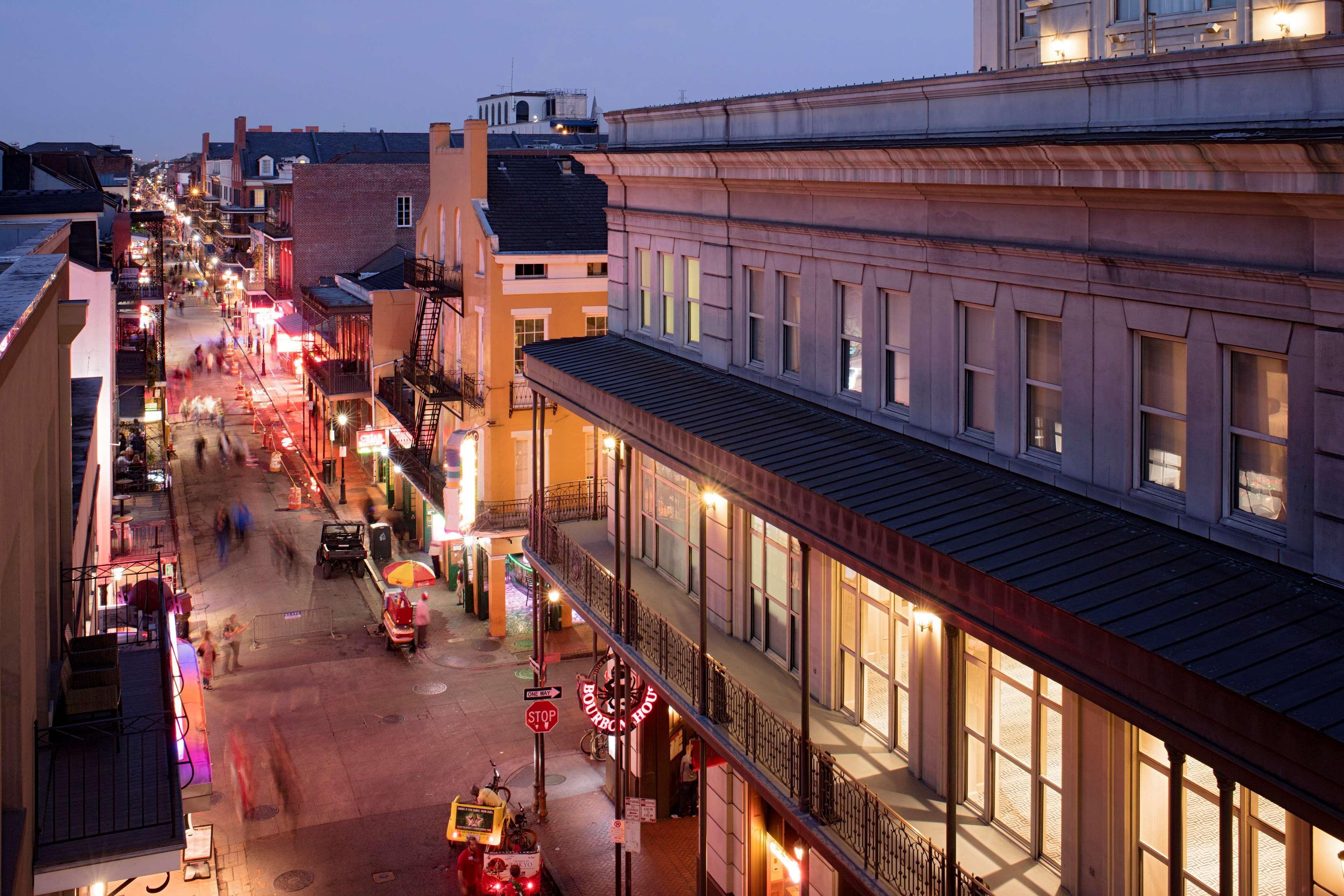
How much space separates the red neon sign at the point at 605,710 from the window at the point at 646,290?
6.41 m

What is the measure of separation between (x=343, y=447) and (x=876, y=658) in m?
38.0

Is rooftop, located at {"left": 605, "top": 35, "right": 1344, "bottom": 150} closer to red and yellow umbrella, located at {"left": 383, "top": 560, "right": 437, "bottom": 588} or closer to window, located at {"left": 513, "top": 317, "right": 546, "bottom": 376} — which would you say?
window, located at {"left": 513, "top": 317, "right": 546, "bottom": 376}

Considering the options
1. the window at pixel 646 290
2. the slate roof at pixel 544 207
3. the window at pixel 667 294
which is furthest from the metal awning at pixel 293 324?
the window at pixel 667 294

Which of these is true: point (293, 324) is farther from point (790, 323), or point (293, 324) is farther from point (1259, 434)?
point (1259, 434)

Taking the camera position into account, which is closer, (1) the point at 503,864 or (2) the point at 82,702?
(2) the point at 82,702

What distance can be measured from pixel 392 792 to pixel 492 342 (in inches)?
493

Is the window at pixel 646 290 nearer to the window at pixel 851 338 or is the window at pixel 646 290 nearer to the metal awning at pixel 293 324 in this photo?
the window at pixel 851 338

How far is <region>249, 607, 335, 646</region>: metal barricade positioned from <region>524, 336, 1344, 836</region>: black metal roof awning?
67.5 ft

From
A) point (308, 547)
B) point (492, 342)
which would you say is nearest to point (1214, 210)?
point (492, 342)

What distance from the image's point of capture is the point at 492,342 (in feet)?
109

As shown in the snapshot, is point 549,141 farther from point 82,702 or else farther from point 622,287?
point 82,702

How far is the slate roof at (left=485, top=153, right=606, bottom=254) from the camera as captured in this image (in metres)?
33.6

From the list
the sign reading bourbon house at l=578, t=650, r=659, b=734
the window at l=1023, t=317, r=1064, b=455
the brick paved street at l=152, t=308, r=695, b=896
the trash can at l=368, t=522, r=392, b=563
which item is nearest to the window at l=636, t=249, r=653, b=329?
the sign reading bourbon house at l=578, t=650, r=659, b=734

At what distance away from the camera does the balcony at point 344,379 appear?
48281 millimetres
